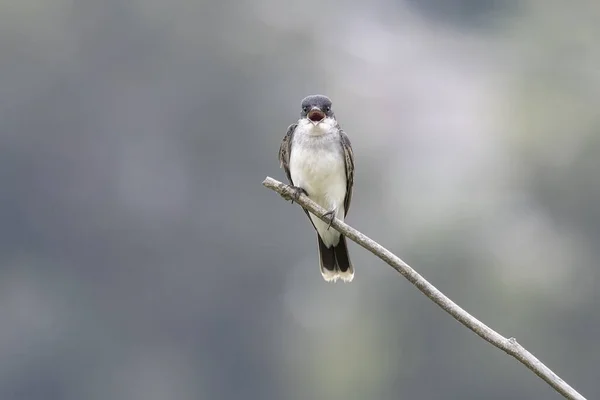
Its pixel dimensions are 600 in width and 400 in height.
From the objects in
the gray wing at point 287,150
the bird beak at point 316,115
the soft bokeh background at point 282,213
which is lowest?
the bird beak at point 316,115

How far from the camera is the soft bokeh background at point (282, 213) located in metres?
Answer: 36.7

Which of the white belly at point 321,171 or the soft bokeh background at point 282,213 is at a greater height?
the soft bokeh background at point 282,213

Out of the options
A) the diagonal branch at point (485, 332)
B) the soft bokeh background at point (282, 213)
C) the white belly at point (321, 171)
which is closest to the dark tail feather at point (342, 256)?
the white belly at point (321, 171)

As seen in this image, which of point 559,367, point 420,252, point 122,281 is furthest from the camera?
point 122,281

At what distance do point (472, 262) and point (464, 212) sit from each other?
94.7 inches

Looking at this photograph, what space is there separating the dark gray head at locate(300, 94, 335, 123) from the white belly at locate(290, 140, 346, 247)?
257 millimetres

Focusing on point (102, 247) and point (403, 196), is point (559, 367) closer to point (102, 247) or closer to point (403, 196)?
point (403, 196)

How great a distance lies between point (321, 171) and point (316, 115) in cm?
40

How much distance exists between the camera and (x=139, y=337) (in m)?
41.5

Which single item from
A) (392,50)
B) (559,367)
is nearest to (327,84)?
(392,50)

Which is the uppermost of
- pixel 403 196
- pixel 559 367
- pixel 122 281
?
pixel 403 196

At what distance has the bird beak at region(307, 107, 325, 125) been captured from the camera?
6531mm

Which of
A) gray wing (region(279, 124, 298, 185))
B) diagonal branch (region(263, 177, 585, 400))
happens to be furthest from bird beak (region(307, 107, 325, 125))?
diagonal branch (region(263, 177, 585, 400))

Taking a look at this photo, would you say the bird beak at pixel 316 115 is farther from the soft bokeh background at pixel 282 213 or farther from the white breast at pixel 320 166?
the soft bokeh background at pixel 282 213
